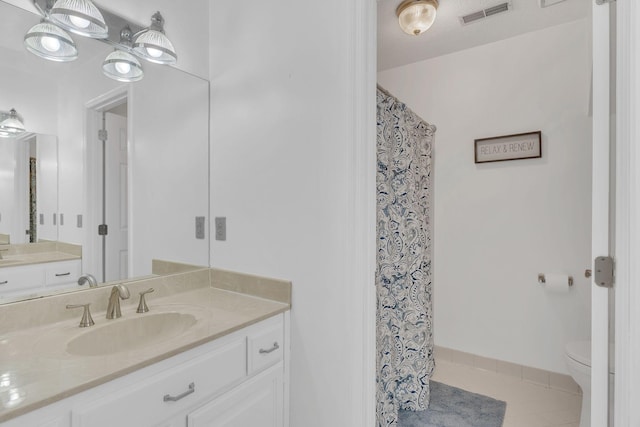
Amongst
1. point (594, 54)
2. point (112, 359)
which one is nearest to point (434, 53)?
point (594, 54)

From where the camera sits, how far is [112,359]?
935 mm

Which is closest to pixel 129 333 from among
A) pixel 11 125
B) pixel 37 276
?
pixel 37 276

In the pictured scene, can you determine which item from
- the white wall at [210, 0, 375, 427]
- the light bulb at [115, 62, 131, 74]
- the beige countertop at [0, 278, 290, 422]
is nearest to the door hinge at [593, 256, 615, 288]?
the white wall at [210, 0, 375, 427]

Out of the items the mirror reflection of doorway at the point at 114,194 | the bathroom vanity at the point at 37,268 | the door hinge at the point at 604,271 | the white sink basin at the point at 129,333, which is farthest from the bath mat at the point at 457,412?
the bathroom vanity at the point at 37,268

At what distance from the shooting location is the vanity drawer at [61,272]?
130cm

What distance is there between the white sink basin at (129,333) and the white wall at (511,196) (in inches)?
84.8

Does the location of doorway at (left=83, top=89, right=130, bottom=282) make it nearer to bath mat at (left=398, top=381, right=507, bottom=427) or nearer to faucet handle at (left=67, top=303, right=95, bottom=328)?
faucet handle at (left=67, top=303, right=95, bottom=328)

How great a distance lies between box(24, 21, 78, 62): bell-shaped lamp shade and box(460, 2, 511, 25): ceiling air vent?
2269 mm

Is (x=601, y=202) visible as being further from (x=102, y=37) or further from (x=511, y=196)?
(x=102, y=37)

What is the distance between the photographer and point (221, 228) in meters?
1.72

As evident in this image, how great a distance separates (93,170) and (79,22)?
1.92ft

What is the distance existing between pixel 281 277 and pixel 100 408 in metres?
0.80

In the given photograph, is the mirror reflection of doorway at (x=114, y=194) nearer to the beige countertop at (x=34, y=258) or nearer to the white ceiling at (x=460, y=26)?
the beige countertop at (x=34, y=258)

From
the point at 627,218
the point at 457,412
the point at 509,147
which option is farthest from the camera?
the point at 509,147
